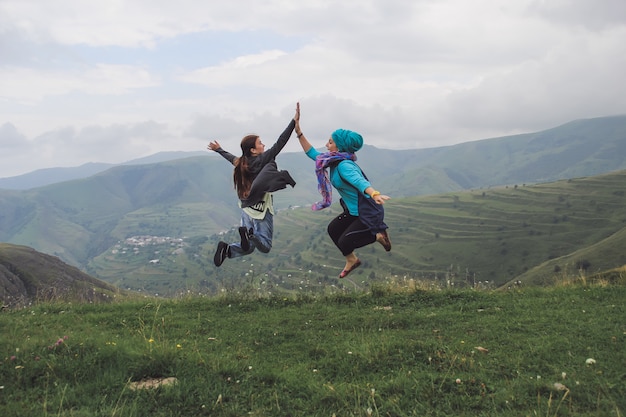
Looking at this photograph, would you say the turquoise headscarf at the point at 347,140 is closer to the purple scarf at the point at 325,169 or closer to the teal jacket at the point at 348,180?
the purple scarf at the point at 325,169

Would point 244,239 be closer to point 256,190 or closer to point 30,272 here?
point 256,190

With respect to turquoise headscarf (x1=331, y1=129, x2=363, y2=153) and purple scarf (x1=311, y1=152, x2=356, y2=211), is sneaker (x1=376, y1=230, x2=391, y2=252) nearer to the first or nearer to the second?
purple scarf (x1=311, y1=152, x2=356, y2=211)

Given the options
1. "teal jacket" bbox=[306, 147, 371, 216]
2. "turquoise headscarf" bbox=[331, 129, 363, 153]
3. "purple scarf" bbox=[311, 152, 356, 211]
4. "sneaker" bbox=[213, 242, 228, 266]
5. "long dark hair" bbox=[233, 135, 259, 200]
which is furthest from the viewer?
"long dark hair" bbox=[233, 135, 259, 200]

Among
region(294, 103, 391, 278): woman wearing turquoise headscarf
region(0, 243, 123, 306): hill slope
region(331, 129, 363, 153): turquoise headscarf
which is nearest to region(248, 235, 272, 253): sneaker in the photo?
region(294, 103, 391, 278): woman wearing turquoise headscarf

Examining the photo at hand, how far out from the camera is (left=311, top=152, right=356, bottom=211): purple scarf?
9.20 meters

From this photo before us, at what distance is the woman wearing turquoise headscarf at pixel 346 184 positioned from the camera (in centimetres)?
902

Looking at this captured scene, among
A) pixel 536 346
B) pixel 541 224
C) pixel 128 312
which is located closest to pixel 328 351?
pixel 536 346

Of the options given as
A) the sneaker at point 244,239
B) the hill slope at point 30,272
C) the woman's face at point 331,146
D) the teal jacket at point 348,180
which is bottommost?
the hill slope at point 30,272

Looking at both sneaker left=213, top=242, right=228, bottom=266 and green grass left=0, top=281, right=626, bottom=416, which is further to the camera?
sneaker left=213, top=242, right=228, bottom=266

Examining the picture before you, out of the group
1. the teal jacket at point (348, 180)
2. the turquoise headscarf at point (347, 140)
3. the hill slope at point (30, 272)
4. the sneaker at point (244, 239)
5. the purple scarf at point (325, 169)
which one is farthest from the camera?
the hill slope at point (30, 272)

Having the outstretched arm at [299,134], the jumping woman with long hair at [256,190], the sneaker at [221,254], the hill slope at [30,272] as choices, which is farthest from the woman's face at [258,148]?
the hill slope at [30,272]

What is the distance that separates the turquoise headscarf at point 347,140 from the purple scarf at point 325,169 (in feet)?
0.49

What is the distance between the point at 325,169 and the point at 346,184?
1.96 feet

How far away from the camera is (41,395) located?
5.02 metres
